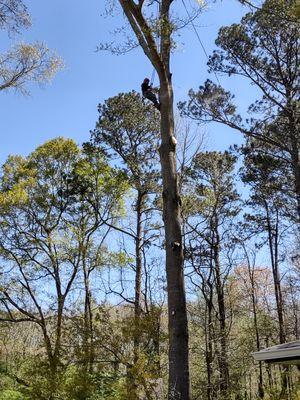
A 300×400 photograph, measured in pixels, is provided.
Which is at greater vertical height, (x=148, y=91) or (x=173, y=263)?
(x=148, y=91)

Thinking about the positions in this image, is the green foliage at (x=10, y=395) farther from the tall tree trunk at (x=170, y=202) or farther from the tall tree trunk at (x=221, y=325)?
the tall tree trunk at (x=170, y=202)

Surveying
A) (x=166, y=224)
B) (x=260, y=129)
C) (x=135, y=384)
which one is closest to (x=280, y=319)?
(x=260, y=129)

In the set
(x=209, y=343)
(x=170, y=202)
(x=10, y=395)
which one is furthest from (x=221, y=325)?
(x=170, y=202)

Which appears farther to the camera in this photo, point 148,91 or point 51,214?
point 51,214

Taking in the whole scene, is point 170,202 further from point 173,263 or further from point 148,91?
point 148,91

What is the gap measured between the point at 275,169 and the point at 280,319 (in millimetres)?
6658

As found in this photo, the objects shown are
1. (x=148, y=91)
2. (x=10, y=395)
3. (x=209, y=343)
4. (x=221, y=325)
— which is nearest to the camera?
(x=148, y=91)

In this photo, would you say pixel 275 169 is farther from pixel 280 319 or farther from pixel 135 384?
pixel 135 384

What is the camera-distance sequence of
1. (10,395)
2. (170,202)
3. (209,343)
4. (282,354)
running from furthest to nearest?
(209,343) → (10,395) → (282,354) → (170,202)

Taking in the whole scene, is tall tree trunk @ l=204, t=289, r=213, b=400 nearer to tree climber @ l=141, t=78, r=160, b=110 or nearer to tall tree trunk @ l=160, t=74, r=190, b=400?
tall tree trunk @ l=160, t=74, r=190, b=400

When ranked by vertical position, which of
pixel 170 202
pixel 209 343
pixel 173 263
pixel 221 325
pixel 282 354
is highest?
pixel 221 325

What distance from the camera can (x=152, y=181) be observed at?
16078 millimetres

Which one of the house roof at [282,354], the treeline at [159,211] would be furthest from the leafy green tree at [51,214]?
the house roof at [282,354]

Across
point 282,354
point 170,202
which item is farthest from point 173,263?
point 282,354
